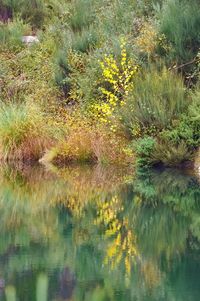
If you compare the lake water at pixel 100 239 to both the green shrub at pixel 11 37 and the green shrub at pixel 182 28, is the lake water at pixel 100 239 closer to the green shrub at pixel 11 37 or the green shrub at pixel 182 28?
the green shrub at pixel 182 28

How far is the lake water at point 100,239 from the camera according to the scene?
21.6ft

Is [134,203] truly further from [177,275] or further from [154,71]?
[154,71]

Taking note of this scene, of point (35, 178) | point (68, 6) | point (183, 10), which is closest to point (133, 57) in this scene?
point (183, 10)

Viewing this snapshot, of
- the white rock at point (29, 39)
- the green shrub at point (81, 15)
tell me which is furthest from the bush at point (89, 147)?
the white rock at point (29, 39)

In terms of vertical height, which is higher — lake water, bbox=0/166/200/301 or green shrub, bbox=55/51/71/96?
green shrub, bbox=55/51/71/96

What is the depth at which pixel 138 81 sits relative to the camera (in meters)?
17.8

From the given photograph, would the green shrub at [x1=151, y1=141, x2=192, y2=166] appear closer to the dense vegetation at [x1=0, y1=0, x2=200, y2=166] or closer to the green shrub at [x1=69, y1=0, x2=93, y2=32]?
the dense vegetation at [x1=0, y1=0, x2=200, y2=166]

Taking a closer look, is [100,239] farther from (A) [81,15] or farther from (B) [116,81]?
(A) [81,15]

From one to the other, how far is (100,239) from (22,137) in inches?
428

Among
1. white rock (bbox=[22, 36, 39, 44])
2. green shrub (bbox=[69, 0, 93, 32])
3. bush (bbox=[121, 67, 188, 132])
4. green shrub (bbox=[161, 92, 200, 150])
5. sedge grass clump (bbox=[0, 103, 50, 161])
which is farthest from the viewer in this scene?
white rock (bbox=[22, 36, 39, 44])

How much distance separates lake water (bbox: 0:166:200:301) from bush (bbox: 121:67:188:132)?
7.82 feet

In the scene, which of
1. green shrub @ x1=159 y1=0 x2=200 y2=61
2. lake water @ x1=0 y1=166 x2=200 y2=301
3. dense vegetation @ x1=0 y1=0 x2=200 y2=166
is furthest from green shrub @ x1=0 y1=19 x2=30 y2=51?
lake water @ x1=0 y1=166 x2=200 y2=301

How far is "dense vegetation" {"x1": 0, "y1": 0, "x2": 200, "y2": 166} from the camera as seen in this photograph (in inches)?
684

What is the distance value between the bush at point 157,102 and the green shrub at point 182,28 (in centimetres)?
211
